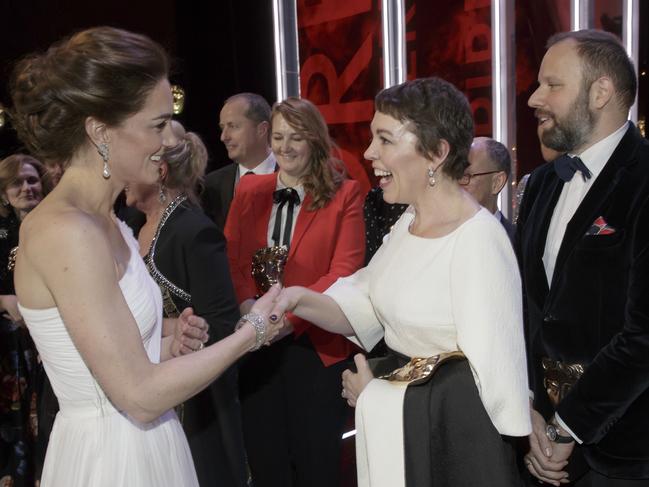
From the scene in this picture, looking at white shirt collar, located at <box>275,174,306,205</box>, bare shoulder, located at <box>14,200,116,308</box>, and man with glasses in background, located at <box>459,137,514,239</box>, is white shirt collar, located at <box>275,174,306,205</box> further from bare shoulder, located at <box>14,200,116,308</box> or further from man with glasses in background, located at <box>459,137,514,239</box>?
bare shoulder, located at <box>14,200,116,308</box>

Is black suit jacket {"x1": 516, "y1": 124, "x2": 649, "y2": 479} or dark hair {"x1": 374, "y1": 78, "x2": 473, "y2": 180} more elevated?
dark hair {"x1": 374, "y1": 78, "x2": 473, "y2": 180}

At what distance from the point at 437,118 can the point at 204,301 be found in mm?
1166

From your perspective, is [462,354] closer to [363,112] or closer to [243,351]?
[243,351]

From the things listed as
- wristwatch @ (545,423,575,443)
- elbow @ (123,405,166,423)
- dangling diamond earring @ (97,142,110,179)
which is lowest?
wristwatch @ (545,423,575,443)

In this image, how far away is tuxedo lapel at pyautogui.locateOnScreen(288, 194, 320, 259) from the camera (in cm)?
353

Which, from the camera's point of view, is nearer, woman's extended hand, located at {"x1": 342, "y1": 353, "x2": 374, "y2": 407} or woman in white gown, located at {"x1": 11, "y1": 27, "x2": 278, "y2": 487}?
woman in white gown, located at {"x1": 11, "y1": 27, "x2": 278, "y2": 487}

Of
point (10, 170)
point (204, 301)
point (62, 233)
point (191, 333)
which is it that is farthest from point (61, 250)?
point (10, 170)

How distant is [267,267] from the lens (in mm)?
3090

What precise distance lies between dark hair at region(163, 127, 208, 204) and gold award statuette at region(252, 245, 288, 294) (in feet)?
1.17

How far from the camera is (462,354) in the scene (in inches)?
77.7

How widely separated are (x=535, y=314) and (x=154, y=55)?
1.37 m

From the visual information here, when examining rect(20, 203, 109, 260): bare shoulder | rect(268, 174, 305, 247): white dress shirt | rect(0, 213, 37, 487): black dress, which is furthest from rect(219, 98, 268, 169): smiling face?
rect(20, 203, 109, 260): bare shoulder

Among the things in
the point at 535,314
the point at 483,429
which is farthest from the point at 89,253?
the point at 535,314

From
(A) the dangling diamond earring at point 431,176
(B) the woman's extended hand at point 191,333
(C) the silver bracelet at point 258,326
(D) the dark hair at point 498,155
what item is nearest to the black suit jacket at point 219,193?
(D) the dark hair at point 498,155
